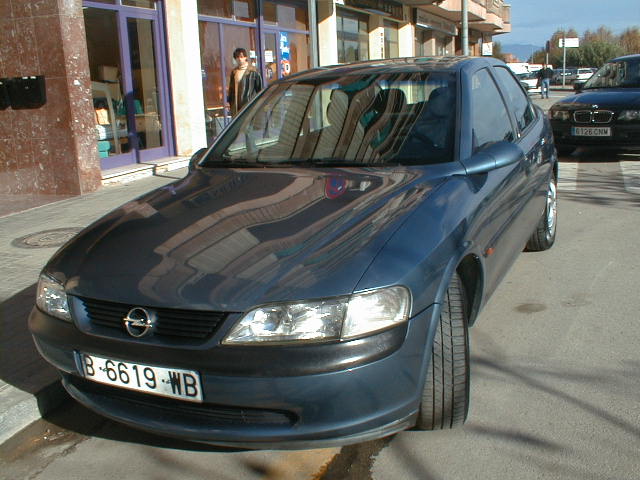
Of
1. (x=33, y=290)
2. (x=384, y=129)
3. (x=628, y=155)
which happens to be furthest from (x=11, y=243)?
(x=628, y=155)

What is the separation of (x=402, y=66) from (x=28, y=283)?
10.1ft

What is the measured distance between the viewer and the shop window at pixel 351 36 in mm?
17969

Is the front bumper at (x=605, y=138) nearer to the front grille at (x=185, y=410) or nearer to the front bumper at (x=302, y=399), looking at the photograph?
the front bumper at (x=302, y=399)

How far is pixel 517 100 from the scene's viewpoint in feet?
16.1

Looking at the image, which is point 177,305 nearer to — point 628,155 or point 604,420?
point 604,420

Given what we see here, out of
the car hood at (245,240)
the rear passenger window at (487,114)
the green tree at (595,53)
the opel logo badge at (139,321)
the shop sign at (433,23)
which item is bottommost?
the opel logo badge at (139,321)

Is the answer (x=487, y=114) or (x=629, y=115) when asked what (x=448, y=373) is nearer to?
(x=487, y=114)

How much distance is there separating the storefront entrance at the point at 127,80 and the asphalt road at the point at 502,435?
22.0 feet

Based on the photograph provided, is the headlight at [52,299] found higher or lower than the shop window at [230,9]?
lower

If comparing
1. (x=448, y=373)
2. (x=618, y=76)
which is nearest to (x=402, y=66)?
(x=448, y=373)

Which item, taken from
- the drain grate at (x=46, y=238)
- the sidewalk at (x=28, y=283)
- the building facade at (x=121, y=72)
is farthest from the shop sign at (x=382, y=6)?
the drain grate at (x=46, y=238)

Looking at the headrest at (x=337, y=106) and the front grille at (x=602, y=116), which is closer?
the headrest at (x=337, y=106)

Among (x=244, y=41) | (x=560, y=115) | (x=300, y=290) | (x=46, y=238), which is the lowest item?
(x=46, y=238)

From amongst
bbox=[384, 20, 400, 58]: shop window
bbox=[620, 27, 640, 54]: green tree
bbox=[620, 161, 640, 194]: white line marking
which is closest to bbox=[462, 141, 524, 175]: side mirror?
bbox=[620, 161, 640, 194]: white line marking
